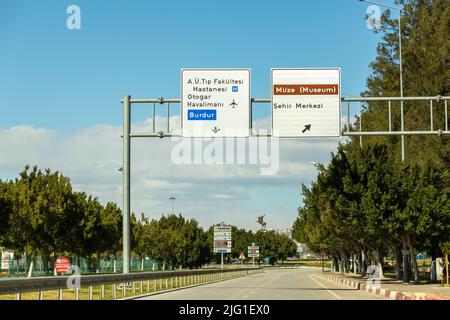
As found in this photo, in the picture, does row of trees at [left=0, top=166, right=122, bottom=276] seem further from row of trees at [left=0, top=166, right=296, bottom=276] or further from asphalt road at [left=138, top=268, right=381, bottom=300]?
asphalt road at [left=138, top=268, right=381, bottom=300]

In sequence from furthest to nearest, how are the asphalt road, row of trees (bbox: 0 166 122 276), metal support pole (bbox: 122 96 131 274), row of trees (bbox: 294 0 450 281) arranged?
row of trees (bbox: 0 166 122 276)
row of trees (bbox: 294 0 450 281)
metal support pole (bbox: 122 96 131 274)
the asphalt road

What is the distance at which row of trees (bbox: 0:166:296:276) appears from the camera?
61688mm

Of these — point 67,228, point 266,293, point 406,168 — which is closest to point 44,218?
point 67,228

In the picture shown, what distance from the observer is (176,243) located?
303 feet

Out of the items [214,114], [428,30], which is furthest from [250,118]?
[428,30]

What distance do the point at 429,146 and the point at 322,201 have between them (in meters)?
7.50

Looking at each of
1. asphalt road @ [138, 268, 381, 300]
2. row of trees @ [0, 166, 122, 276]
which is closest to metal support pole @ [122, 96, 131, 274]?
asphalt road @ [138, 268, 381, 300]

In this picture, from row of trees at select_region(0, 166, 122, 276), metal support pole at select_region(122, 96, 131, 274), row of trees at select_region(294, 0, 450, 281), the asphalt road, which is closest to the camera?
the asphalt road

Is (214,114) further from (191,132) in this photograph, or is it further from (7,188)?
(7,188)

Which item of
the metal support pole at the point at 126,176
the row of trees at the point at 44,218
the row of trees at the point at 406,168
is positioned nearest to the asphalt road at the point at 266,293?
the metal support pole at the point at 126,176

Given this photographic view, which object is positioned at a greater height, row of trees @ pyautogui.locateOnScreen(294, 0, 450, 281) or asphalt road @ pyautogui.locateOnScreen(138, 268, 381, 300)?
row of trees @ pyautogui.locateOnScreen(294, 0, 450, 281)

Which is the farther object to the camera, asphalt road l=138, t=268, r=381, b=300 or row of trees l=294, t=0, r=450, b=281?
row of trees l=294, t=0, r=450, b=281

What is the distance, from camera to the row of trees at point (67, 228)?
61688mm
